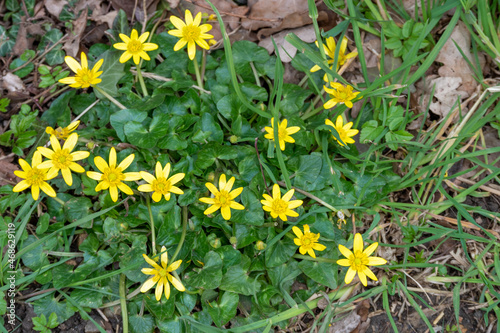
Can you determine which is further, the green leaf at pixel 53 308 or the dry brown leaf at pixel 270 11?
the dry brown leaf at pixel 270 11

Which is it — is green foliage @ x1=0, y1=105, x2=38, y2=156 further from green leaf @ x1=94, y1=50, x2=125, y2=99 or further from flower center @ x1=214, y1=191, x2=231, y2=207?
flower center @ x1=214, y1=191, x2=231, y2=207

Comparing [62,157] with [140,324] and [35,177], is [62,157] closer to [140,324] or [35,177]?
[35,177]

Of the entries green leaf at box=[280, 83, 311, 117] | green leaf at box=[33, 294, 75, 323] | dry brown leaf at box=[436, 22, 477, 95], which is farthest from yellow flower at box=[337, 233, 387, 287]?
green leaf at box=[33, 294, 75, 323]

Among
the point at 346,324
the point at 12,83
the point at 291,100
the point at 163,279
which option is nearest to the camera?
the point at 163,279

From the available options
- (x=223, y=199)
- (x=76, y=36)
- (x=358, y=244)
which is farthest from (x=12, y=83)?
(x=358, y=244)

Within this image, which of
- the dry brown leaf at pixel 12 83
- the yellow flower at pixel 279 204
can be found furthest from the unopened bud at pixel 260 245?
the dry brown leaf at pixel 12 83

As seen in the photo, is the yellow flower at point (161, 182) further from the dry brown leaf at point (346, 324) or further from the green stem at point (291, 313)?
the dry brown leaf at point (346, 324)
